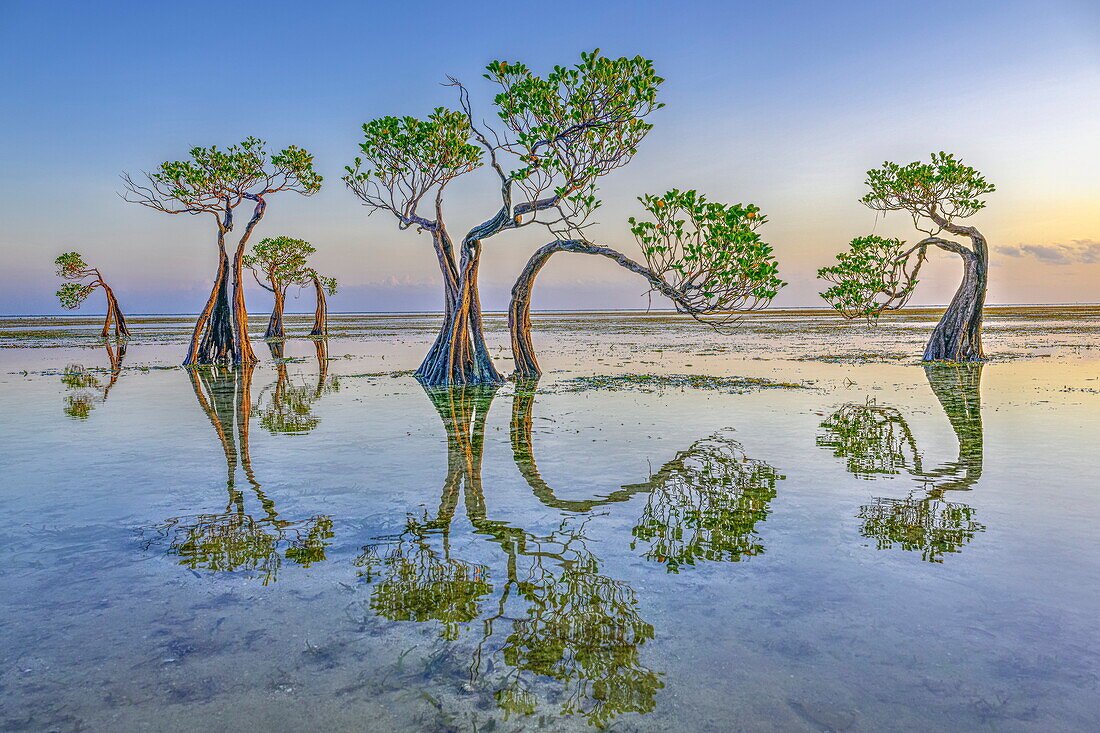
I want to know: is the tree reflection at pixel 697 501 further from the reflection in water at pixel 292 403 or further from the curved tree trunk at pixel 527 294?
the curved tree trunk at pixel 527 294

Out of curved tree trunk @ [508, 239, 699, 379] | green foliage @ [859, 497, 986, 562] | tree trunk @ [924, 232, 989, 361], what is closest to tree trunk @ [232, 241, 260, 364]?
curved tree trunk @ [508, 239, 699, 379]

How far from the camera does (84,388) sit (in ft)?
63.1

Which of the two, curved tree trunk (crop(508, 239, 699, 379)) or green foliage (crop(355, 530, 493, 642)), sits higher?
curved tree trunk (crop(508, 239, 699, 379))

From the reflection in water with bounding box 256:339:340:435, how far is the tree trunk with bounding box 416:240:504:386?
323 centimetres

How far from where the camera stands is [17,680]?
161 inches

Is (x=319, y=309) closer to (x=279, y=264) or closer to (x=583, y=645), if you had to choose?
(x=279, y=264)

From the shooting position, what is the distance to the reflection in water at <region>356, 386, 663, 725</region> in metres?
3.95

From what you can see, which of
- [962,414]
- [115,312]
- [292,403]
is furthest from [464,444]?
[115,312]

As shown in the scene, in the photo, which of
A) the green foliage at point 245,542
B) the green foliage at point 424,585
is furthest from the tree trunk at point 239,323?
the green foliage at point 424,585

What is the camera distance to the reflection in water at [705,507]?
6.24 metres

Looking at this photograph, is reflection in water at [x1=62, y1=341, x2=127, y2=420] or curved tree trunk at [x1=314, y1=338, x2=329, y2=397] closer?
reflection in water at [x1=62, y1=341, x2=127, y2=420]

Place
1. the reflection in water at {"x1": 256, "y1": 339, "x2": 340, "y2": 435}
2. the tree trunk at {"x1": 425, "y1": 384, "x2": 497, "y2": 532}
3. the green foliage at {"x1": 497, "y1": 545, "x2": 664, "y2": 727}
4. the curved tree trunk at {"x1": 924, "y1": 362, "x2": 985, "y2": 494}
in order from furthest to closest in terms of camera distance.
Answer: the reflection in water at {"x1": 256, "y1": 339, "x2": 340, "y2": 435}, the curved tree trunk at {"x1": 924, "y1": 362, "x2": 985, "y2": 494}, the tree trunk at {"x1": 425, "y1": 384, "x2": 497, "y2": 532}, the green foliage at {"x1": 497, "y1": 545, "x2": 664, "y2": 727}

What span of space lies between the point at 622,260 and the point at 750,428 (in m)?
7.58

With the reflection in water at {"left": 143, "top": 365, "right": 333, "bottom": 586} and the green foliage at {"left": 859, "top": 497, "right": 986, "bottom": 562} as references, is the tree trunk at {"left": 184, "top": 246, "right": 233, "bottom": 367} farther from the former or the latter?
the green foliage at {"left": 859, "top": 497, "right": 986, "bottom": 562}
